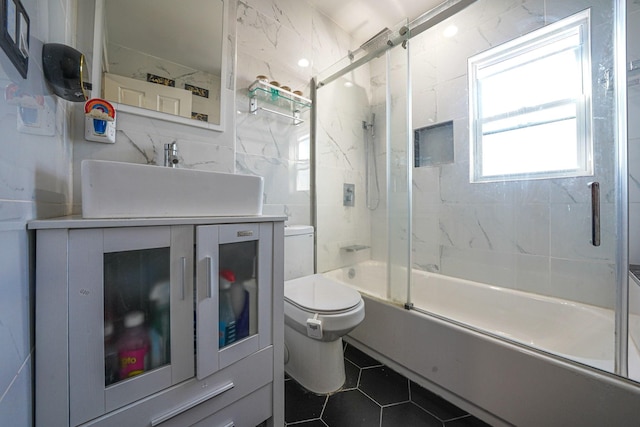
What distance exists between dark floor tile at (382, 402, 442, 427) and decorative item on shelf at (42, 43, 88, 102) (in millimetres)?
1736

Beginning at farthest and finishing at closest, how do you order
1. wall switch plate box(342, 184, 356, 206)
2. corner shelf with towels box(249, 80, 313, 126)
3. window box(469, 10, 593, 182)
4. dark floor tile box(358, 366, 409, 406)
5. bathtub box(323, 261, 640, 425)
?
wall switch plate box(342, 184, 356, 206) → corner shelf with towels box(249, 80, 313, 126) → window box(469, 10, 593, 182) → dark floor tile box(358, 366, 409, 406) → bathtub box(323, 261, 640, 425)

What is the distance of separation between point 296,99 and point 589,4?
5.64 ft

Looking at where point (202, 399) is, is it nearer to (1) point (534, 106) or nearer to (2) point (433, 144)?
(2) point (433, 144)

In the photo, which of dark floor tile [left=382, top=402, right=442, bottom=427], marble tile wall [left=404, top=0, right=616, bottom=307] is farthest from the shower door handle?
dark floor tile [left=382, top=402, right=442, bottom=427]

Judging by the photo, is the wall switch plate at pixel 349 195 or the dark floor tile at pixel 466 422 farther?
the wall switch plate at pixel 349 195

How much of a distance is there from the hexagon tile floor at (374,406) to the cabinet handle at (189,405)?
50cm

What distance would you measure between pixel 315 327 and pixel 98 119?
1.29 m

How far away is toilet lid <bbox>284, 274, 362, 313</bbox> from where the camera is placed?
47.6 inches

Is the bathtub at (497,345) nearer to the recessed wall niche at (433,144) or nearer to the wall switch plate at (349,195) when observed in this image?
the wall switch plate at (349,195)

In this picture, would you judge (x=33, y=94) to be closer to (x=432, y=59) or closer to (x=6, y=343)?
(x=6, y=343)

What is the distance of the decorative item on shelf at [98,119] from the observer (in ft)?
3.19

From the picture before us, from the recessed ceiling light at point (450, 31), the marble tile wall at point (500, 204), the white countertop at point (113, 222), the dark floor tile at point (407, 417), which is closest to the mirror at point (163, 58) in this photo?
the white countertop at point (113, 222)

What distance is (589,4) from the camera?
1.33 metres

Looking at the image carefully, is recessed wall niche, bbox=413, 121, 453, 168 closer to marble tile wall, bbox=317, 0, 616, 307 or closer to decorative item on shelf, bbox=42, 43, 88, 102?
marble tile wall, bbox=317, 0, 616, 307
